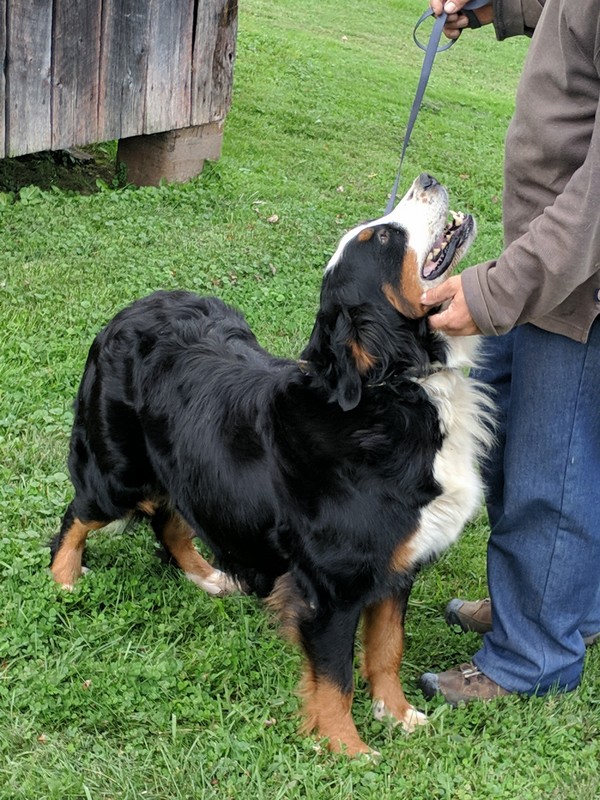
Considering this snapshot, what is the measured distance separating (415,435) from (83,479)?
142 cm

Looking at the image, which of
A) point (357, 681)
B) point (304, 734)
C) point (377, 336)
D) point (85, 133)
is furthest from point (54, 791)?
point (85, 133)

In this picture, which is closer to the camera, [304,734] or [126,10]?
[304,734]

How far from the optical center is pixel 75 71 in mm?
6309

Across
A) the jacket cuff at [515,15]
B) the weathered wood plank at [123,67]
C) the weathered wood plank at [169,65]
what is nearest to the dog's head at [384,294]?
the jacket cuff at [515,15]

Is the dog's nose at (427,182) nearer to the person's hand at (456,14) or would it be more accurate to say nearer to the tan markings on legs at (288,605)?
the person's hand at (456,14)

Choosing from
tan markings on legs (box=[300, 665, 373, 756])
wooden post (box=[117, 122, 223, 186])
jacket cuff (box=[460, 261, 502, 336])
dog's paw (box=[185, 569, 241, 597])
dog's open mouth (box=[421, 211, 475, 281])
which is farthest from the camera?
wooden post (box=[117, 122, 223, 186])

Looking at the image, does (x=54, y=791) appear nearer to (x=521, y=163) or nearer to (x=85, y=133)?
(x=521, y=163)

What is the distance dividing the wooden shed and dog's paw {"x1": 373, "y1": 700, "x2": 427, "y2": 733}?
15.0 ft

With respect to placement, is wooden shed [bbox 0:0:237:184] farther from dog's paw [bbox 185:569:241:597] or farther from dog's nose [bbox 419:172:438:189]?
dog's nose [bbox 419:172:438:189]

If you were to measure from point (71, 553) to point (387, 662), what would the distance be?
1303 millimetres

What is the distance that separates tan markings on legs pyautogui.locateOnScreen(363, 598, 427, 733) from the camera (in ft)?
10.4

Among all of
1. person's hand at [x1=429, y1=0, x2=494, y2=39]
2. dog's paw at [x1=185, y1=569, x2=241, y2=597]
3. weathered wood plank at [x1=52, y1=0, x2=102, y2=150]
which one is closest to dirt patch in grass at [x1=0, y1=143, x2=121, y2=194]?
weathered wood plank at [x1=52, y1=0, x2=102, y2=150]

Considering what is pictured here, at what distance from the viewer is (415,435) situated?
9.21 ft

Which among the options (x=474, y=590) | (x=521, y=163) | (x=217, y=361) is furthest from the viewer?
(x=474, y=590)
